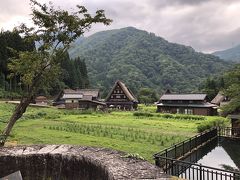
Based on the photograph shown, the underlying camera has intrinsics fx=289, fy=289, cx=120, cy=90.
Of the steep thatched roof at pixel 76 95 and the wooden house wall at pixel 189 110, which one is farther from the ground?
the steep thatched roof at pixel 76 95

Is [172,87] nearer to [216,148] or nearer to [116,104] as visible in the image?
[116,104]

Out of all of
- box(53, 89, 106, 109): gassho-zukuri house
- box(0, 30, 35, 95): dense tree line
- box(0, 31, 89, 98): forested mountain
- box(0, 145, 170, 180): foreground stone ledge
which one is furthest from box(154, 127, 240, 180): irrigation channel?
box(0, 30, 35, 95): dense tree line

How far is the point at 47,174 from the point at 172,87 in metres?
121

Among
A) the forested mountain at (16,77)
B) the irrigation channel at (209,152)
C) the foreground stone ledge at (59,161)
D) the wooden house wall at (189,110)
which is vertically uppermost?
the forested mountain at (16,77)

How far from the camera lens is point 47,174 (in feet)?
29.6

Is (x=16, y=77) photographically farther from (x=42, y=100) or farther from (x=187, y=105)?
(x=187, y=105)

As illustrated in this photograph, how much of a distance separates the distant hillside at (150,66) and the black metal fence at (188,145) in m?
80.0

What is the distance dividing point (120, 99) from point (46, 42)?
177 feet

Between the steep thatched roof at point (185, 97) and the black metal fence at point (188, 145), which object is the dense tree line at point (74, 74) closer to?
the steep thatched roof at point (185, 97)

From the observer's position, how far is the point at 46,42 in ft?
63.7

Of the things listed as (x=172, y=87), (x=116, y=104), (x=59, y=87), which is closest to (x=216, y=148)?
(x=116, y=104)

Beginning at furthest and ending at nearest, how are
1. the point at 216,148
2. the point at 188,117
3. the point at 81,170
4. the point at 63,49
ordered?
1. the point at 188,117
2. the point at 216,148
3. the point at 63,49
4. the point at 81,170

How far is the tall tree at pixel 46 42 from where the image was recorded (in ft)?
61.2

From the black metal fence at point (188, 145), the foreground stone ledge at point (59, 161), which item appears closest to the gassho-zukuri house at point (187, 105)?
the black metal fence at point (188, 145)
